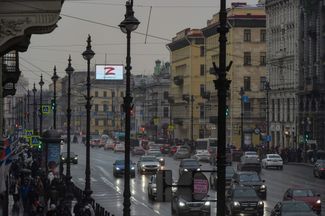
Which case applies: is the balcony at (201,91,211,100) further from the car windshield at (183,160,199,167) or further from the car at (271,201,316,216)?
the car at (271,201,316,216)

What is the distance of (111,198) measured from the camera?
5356 centimetres

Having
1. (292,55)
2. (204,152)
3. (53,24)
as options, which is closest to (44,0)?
(53,24)

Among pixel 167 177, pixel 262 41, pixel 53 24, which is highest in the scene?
pixel 262 41

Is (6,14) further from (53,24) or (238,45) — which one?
(238,45)

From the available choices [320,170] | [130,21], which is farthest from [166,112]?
[130,21]

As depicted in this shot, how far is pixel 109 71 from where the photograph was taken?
547 feet

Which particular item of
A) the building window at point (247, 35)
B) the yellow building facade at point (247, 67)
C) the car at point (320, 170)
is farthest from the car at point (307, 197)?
the building window at point (247, 35)

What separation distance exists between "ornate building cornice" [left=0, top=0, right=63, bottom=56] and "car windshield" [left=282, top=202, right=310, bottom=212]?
18.8 meters

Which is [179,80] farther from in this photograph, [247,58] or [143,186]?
[143,186]

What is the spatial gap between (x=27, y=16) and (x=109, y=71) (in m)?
150

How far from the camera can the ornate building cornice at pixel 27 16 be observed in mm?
16562

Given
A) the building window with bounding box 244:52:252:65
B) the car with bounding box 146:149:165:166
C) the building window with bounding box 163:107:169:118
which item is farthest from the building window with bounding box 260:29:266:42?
the building window with bounding box 163:107:169:118

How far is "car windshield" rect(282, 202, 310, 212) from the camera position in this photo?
34062 mm

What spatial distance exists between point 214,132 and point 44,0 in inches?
5043
